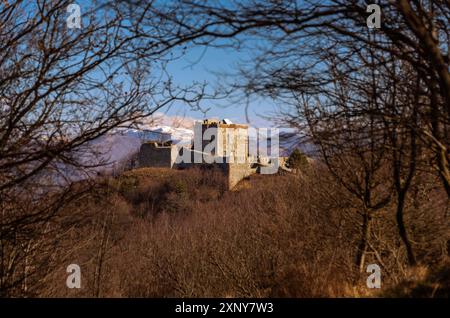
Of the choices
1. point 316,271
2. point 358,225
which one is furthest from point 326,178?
point 316,271

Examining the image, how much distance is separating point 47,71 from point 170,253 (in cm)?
1520

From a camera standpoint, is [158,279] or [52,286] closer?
[52,286]

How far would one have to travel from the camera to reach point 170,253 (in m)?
19.1

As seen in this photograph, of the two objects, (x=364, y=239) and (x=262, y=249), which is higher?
(x=364, y=239)

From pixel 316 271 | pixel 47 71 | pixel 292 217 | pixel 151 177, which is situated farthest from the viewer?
pixel 151 177

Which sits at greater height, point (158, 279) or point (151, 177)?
point (151, 177)

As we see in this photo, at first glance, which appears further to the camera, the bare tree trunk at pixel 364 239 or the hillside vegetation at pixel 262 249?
the bare tree trunk at pixel 364 239

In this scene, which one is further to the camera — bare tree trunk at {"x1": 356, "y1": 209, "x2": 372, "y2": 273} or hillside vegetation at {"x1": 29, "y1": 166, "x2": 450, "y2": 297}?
bare tree trunk at {"x1": 356, "y1": 209, "x2": 372, "y2": 273}

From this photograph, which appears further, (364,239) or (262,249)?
(262,249)

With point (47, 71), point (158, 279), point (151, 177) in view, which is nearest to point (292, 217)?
point (158, 279)

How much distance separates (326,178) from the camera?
392 inches
